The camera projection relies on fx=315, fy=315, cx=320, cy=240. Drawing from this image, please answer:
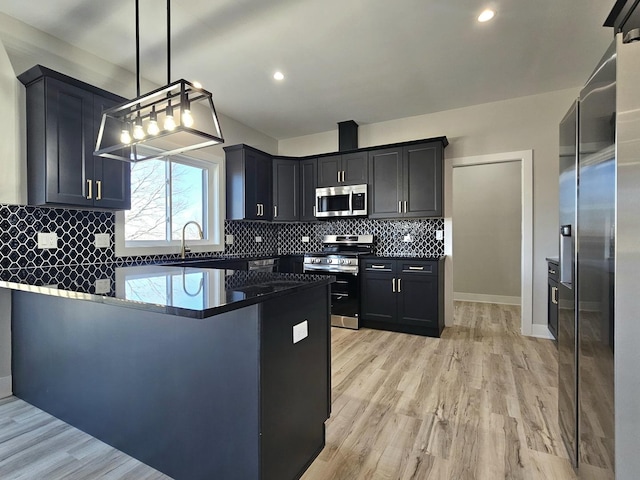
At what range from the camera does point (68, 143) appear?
2.39 meters

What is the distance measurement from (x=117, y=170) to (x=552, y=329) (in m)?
4.68

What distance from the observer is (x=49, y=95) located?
2.28 m

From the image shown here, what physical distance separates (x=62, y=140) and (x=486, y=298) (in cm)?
633

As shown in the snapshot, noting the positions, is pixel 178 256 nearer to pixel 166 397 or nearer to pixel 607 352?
pixel 166 397

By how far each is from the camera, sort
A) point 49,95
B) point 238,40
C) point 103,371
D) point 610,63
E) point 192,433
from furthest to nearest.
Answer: point 238,40 → point 49,95 → point 103,371 → point 192,433 → point 610,63

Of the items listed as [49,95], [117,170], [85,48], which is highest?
[85,48]

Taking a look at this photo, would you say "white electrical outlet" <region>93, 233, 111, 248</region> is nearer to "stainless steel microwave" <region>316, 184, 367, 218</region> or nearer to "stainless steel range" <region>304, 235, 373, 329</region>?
"stainless steel range" <region>304, 235, 373, 329</region>

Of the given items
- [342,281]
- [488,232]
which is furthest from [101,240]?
[488,232]

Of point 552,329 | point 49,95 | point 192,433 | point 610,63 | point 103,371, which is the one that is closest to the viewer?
point 610,63

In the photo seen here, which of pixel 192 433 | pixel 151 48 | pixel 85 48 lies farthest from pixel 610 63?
pixel 85 48

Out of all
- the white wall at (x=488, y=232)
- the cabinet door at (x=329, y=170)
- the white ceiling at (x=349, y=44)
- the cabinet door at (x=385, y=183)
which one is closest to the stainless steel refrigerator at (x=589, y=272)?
the white ceiling at (x=349, y=44)

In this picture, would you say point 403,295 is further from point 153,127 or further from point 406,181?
point 153,127

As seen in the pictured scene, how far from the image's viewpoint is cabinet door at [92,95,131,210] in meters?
2.56

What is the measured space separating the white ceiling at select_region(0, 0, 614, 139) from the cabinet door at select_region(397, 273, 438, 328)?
7.18 feet
